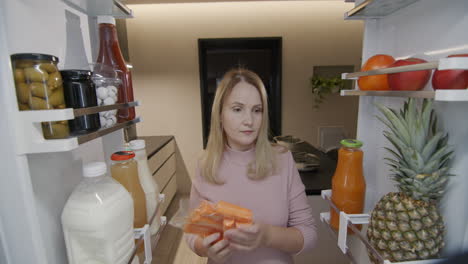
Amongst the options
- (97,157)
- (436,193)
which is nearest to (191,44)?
(97,157)

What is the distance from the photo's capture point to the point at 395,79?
0.64m

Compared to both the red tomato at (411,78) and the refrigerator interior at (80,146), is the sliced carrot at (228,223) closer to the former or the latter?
the refrigerator interior at (80,146)

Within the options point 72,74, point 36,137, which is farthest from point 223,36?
point 36,137

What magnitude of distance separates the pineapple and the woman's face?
440mm

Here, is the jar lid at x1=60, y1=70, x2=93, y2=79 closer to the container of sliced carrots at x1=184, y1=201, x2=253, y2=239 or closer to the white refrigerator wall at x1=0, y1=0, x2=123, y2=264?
the white refrigerator wall at x1=0, y1=0, x2=123, y2=264

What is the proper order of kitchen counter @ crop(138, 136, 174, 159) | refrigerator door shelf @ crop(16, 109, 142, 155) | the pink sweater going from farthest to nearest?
kitchen counter @ crop(138, 136, 174, 159) < the pink sweater < refrigerator door shelf @ crop(16, 109, 142, 155)

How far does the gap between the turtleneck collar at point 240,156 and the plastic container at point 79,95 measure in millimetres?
551

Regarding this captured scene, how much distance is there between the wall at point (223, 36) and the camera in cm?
295

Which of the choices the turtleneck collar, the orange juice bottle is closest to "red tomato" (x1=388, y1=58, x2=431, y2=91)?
the orange juice bottle

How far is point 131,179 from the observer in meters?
0.66

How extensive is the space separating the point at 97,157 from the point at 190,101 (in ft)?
8.19

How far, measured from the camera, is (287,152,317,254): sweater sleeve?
89 centimetres

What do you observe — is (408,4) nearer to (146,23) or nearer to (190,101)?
(190,101)

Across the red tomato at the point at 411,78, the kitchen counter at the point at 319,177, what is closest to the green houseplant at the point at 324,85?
the kitchen counter at the point at 319,177
